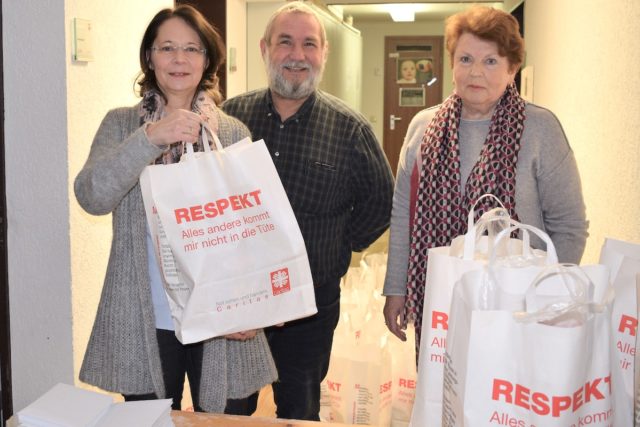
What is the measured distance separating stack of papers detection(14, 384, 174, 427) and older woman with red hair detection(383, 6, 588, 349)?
94 centimetres

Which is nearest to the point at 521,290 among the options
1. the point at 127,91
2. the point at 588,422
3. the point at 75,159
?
the point at 588,422

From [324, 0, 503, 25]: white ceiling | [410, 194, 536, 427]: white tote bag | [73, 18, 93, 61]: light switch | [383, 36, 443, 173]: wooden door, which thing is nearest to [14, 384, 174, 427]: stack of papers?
[410, 194, 536, 427]: white tote bag

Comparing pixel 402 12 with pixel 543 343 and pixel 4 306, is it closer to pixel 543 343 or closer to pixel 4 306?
pixel 4 306

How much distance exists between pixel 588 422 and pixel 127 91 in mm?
2135

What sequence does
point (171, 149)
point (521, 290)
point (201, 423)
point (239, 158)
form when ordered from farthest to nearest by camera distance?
point (171, 149), point (239, 158), point (201, 423), point (521, 290)

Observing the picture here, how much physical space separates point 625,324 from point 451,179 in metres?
0.84

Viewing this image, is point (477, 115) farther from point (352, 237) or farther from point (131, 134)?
point (131, 134)

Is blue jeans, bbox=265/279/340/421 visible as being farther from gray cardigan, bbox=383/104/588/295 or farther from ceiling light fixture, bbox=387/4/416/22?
ceiling light fixture, bbox=387/4/416/22

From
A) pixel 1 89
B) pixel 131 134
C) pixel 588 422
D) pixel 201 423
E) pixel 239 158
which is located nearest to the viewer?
pixel 588 422

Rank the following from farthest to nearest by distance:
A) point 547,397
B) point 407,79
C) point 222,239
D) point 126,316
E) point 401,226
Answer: point 407,79, point 401,226, point 126,316, point 222,239, point 547,397

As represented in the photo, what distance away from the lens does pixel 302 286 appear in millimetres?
1553

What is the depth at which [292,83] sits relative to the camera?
2.14 meters

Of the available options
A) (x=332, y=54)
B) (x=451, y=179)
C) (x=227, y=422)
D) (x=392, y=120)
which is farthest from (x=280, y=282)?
(x=392, y=120)

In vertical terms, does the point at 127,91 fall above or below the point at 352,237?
above
